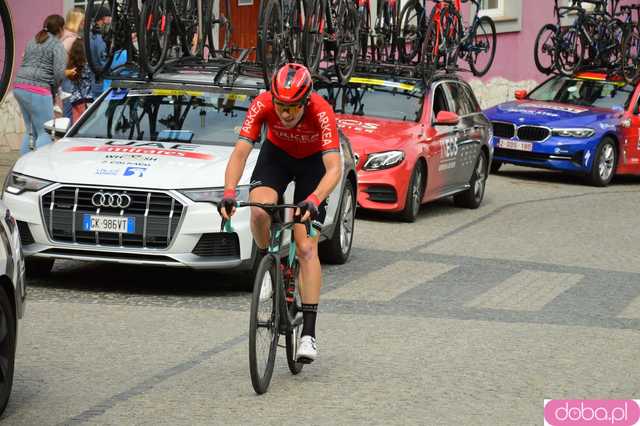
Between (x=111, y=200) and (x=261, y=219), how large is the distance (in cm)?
269

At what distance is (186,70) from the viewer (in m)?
12.6

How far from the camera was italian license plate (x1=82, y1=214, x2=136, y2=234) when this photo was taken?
33.6 ft

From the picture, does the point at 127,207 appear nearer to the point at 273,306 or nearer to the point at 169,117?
the point at 169,117

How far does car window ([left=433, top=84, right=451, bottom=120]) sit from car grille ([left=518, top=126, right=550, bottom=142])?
4652mm

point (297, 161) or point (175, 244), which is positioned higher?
point (297, 161)

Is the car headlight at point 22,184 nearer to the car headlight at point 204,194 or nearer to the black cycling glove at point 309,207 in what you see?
the car headlight at point 204,194

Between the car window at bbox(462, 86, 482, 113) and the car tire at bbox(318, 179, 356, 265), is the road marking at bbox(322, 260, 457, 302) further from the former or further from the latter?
the car window at bbox(462, 86, 482, 113)

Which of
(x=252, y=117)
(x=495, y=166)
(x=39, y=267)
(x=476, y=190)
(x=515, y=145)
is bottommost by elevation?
(x=495, y=166)

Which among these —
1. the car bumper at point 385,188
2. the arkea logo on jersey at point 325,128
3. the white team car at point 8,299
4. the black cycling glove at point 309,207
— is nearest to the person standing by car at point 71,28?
the car bumper at point 385,188

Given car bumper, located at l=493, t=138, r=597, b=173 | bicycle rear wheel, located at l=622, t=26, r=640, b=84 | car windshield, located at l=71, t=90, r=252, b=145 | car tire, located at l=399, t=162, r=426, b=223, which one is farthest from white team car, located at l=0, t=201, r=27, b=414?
bicycle rear wheel, located at l=622, t=26, r=640, b=84

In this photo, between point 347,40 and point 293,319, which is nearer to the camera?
point 293,319

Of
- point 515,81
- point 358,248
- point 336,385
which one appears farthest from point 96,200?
point 515,81

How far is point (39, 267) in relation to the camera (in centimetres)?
1109

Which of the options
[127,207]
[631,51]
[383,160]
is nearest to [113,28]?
[383,160]
